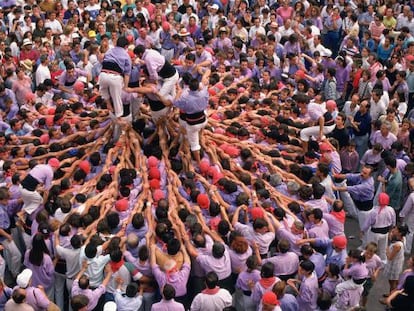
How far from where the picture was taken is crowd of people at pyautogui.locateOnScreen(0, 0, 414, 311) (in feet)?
28.6

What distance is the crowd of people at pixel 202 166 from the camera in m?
8.72

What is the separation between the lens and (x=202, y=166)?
11141 millimetres

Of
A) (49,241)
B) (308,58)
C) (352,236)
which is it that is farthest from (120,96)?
(308,58)

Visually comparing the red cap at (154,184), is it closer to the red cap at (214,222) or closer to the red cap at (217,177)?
the red cap at (217,177)

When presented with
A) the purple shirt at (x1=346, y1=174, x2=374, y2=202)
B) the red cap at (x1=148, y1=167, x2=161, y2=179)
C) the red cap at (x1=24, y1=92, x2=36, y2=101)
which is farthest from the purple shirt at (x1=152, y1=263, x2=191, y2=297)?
the red cap at (x1=24, y1=92, x2=36, y2=101)

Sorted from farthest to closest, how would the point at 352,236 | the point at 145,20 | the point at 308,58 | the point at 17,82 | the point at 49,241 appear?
the point at 145,20 → the point at 308,58 → the point at 17,82 → the point at 352,236 → the point at 49,241

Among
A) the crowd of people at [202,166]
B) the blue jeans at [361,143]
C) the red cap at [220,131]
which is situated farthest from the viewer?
the blue jeans at [361,143]

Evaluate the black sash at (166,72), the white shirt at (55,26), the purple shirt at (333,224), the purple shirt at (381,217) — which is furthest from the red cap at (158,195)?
the white shirt at (55,26)

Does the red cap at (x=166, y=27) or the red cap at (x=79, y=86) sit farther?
the red cap at (x=166, y=27)

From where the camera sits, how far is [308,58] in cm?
1538

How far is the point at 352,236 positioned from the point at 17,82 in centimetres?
750

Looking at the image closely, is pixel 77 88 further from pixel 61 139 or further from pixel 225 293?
pixel 225 293

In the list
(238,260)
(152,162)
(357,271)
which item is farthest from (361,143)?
(238,260)

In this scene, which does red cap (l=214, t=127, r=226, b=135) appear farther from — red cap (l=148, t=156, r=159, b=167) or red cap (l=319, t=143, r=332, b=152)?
red cap (l=319, t=143, r=332, b=152)
